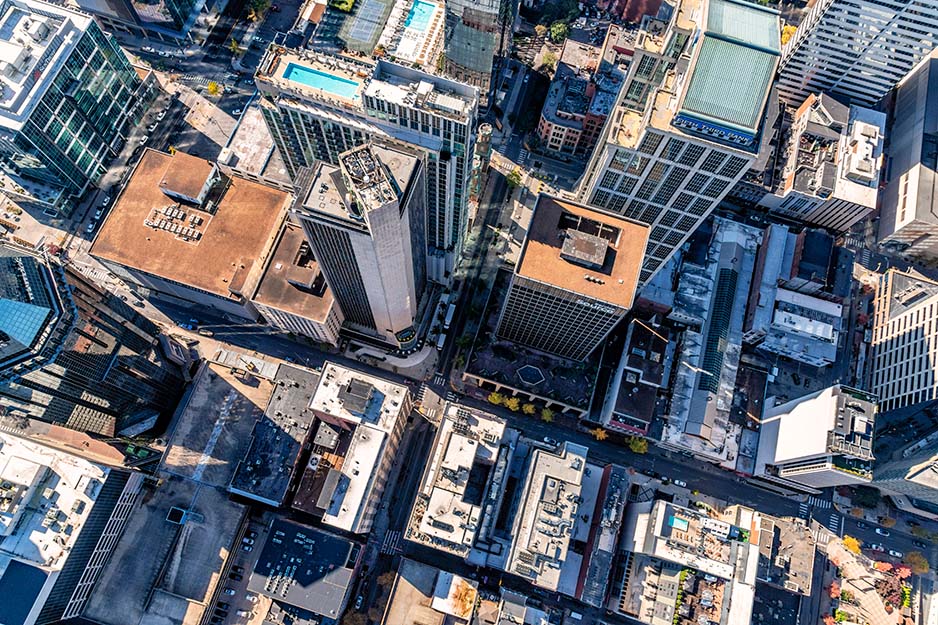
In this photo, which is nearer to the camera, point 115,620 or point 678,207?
point 678,207

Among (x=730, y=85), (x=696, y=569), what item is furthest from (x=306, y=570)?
(x=730, y=85)

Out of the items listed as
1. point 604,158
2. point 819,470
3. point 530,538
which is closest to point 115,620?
point 530,538

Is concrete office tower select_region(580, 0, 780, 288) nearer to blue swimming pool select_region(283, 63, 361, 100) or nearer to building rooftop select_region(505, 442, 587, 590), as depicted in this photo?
blue swimming pool select_region(283, 63, 361, 100)

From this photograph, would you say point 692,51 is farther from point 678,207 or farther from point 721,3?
point 678,207

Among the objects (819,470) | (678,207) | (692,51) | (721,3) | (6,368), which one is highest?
(721,3)

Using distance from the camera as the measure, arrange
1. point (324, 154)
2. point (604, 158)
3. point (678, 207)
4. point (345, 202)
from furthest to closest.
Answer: point (324, 154)
point (678, 207)
point (604, 158)
point (345, 202)

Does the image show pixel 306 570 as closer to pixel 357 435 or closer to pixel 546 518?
pixel 357 435

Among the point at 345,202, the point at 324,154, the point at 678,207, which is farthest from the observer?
Answer: the point at 324,154
